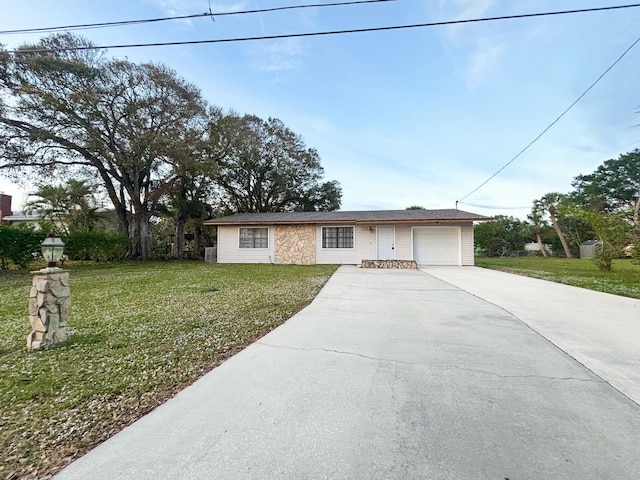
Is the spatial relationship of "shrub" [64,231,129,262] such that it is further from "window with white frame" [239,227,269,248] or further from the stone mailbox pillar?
the stone mailbox pillar

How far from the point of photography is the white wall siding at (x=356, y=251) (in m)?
14.9

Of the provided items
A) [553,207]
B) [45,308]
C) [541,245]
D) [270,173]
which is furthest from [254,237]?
[541,245]

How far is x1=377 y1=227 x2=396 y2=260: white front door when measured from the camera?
1477cm

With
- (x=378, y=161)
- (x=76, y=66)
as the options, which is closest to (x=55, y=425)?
(x=76, y=66)

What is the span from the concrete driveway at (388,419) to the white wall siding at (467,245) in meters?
11.8

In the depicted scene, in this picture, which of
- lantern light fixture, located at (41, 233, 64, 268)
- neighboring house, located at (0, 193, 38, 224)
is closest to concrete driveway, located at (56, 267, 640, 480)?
lantern light fixture, located at (41, 233, 64, 268)

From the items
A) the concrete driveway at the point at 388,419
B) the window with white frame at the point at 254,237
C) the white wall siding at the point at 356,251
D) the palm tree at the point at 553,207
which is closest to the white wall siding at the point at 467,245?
the white wall siding at the point at 356,251

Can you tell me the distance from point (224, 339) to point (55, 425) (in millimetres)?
1725

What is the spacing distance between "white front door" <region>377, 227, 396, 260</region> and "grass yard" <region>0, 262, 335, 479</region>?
30.1ft

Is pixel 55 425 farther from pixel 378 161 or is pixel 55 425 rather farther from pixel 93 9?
pixel 378 161

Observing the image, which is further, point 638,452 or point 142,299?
point 142,299

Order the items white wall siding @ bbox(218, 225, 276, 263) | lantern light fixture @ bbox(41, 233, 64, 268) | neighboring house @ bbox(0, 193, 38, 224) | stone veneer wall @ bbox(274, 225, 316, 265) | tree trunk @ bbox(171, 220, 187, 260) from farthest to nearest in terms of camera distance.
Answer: neighboring house @ bbox(0, 193, 38, 224)
tree trunk @ bbox(171, 220, 187, 260)
white wall siding @ bbox(218, 225, 276, 263)
stone veneer wall @ bbox(274, 225, 316, 265)
lantern light fixture @ bbox(41, 233, 64, 268)

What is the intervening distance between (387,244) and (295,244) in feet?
15.3

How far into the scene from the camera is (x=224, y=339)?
11.4ft
